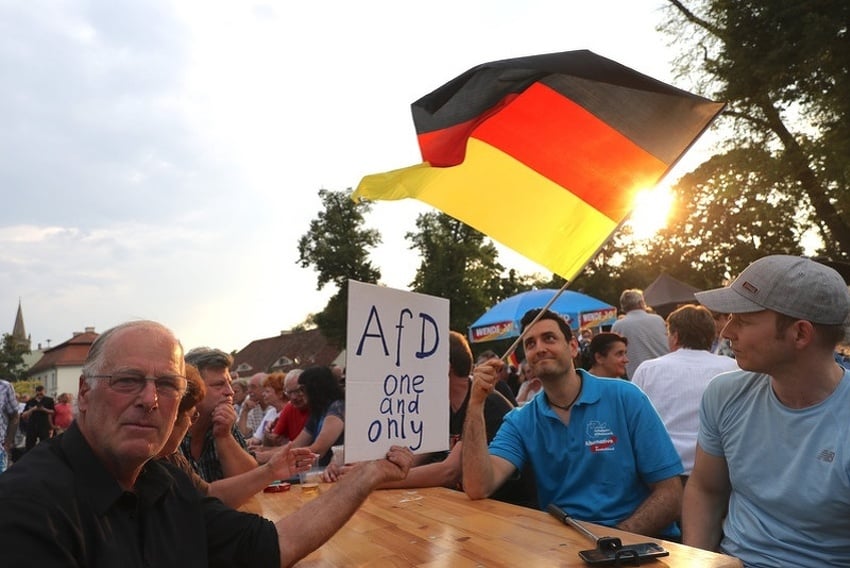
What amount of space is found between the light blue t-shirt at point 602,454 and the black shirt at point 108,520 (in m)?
1.50

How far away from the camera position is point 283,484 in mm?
3980

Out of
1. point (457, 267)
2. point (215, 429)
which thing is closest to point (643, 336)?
point (215, 429)

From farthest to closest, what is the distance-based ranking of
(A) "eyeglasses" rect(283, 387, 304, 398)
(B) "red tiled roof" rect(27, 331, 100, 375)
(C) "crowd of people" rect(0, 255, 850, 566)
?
(B) "red tiled roof" rect(27, 331, 100, 375) < (A) "eyeglasses" rect(283, 387, 304, 398) < (C) "crowd of people" rect(0, 255, 850, 566)

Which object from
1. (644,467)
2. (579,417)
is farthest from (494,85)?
(644,467)

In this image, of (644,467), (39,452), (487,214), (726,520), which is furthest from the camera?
(487,214)

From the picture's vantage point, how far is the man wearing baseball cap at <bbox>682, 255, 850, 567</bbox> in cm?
232

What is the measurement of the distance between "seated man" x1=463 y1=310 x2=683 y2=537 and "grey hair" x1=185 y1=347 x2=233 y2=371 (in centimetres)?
164

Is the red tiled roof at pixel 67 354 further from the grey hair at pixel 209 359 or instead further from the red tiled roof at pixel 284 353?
the grey hair at pixel 209 359

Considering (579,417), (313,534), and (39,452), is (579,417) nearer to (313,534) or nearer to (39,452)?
(313,534)

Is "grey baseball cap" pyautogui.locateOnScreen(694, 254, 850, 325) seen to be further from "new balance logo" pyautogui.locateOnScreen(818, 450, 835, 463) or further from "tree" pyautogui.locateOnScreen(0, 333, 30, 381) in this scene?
"tree" pyautogui.locateOnScreen(0, 333, 30, 381)

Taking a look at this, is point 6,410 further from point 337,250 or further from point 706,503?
point 337,250

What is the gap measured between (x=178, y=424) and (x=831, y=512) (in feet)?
7.77

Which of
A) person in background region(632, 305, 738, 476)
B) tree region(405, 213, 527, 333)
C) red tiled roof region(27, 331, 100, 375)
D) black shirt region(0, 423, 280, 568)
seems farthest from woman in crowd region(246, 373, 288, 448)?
red tiled roof region(27, 331, 100, 375)

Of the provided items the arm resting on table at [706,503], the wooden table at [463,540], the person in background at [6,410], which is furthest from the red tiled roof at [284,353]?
the arm resting on table at [706,503]
